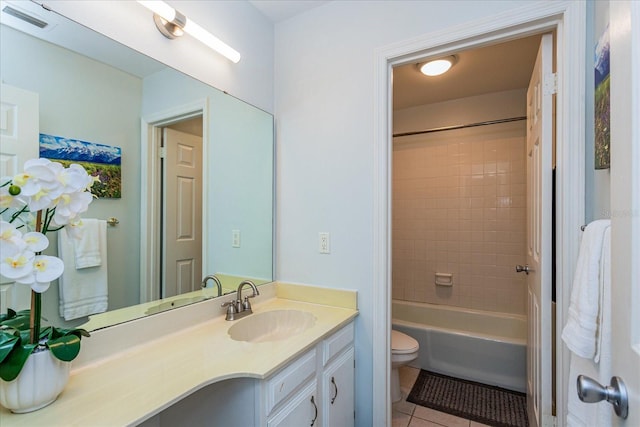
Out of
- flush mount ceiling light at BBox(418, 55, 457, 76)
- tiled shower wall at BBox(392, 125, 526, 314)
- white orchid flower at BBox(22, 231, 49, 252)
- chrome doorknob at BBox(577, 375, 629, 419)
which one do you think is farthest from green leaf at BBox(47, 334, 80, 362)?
tiled shower wall at BBox(392, 125, 526, 314)

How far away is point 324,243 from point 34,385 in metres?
1.23

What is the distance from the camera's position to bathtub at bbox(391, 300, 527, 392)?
2.29 m

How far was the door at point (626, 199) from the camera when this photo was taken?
0.47 metres

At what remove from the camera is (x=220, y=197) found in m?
1.58

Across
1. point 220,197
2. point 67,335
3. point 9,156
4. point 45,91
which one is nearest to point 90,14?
point 45,91

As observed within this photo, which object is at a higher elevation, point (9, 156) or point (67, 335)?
point (9, 156)

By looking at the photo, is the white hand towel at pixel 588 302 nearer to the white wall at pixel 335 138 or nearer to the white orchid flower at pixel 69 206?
the white wall at pixel 335 138

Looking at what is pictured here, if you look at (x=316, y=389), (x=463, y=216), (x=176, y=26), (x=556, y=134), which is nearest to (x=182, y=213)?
(x=176, y=26)

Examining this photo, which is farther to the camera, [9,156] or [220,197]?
[220,197]

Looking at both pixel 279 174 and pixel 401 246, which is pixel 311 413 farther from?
pixel 401 246

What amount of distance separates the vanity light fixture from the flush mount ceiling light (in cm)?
145

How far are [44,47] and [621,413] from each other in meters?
1.70

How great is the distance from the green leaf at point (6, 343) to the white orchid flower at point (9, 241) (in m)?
0.20

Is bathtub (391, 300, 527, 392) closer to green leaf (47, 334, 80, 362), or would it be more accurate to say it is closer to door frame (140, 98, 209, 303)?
door frame (140, 98, 209, 303)
